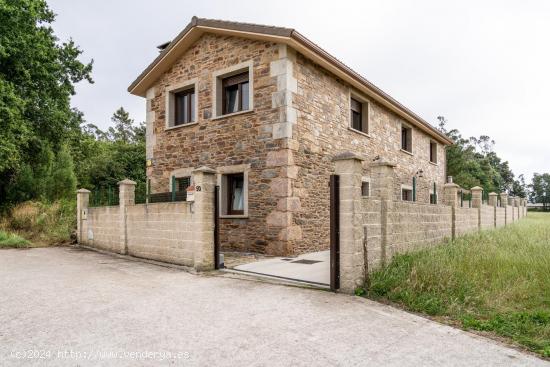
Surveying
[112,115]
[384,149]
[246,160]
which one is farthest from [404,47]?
[112,115]

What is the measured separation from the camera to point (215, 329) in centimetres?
395

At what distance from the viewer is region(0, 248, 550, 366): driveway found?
3246 mm

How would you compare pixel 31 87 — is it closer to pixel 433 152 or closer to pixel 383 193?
pixel 383 193

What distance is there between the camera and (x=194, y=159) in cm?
1095

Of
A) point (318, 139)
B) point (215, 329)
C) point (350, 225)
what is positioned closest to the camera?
point (215, 329)

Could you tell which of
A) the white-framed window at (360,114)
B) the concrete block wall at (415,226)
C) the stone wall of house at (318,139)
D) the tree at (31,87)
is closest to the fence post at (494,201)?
the stone wall of house at (318,139)

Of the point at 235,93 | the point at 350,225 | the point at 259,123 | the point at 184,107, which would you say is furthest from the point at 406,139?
the point at 350,225

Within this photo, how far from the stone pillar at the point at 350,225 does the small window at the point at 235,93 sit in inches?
201

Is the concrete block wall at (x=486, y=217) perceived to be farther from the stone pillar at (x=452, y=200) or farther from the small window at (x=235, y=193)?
the small window at (x=235, y=193)

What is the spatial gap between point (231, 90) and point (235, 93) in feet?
0.64

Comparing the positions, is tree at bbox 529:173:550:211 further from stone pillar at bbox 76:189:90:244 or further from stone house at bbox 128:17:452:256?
stone pillar at bbox 76:189:90:244

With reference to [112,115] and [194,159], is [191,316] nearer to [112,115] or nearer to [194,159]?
[194,159]

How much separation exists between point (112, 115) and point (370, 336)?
2211 inches

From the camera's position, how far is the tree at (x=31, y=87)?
45.8 ft
